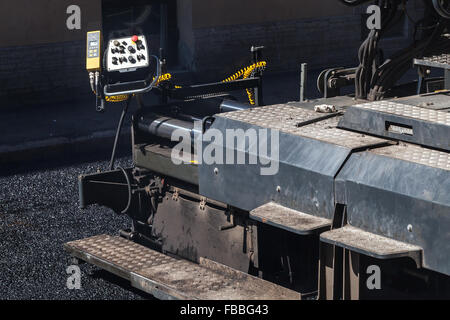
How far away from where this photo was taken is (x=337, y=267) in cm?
554

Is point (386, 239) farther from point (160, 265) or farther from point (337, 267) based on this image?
point (160, 265)

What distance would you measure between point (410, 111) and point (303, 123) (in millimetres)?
724

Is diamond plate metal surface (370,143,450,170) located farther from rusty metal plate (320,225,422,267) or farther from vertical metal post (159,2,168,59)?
vertical metal post (159,2,168,59)

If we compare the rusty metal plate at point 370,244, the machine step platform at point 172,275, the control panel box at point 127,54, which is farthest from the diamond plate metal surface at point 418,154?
the control panel box at point 127,54

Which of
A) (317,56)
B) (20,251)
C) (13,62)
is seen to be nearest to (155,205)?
(20,251)

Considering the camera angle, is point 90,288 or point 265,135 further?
point 90,288

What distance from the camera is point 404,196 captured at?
5.02m

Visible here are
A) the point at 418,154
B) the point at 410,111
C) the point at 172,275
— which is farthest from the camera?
the point at 172,275

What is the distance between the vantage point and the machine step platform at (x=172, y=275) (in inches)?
235

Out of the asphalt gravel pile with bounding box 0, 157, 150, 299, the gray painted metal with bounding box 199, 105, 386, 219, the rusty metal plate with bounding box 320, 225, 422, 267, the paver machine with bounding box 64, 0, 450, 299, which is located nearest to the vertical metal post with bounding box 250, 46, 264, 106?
the paver machine with bounding box 64, 0, 450, 299

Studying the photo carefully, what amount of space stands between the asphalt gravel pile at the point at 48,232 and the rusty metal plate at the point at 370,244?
7.47 ft

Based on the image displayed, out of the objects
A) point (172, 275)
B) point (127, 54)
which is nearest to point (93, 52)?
point (127, 54)

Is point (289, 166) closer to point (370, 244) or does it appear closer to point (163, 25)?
point (370, 244)
